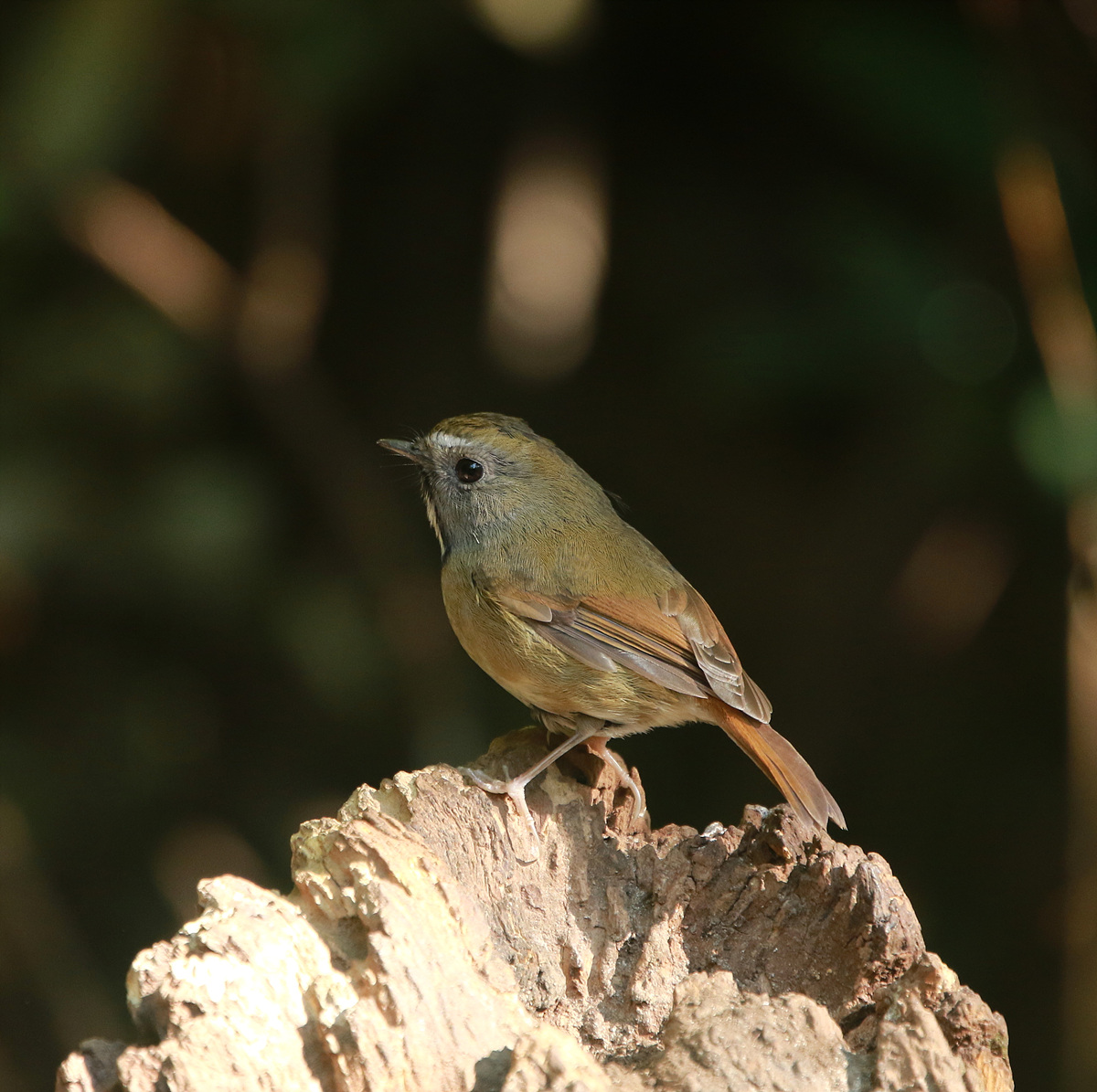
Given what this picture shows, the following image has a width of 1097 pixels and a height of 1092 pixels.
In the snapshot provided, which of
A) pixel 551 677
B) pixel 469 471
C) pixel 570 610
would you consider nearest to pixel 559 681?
pixel 551 677

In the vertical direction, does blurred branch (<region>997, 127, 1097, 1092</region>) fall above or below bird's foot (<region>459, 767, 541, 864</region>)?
above

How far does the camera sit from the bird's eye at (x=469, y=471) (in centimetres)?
379

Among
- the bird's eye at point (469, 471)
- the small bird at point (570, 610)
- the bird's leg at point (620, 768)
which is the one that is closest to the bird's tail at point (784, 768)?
the small bird at point (570, 610)

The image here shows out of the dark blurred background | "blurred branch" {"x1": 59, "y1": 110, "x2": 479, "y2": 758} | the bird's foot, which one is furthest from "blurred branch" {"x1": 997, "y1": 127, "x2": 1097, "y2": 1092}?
"blurred branch" {"x1": 59, "y1": 110, "x2": 479, "y2": 758}

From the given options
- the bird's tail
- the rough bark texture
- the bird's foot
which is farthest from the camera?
the bird's tail

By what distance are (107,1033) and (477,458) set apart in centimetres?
251

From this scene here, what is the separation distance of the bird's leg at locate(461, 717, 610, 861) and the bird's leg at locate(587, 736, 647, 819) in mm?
17

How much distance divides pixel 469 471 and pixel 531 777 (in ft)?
4.11

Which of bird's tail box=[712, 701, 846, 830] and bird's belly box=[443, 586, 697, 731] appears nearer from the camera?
bird's tail box=[712, 701, 846, 830]

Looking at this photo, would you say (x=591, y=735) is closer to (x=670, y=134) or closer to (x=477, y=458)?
(x=477, y=458)

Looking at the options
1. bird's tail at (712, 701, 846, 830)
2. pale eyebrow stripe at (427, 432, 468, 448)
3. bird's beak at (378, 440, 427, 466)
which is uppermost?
pale eyebrow stripe at (427, 432, 468, 448)

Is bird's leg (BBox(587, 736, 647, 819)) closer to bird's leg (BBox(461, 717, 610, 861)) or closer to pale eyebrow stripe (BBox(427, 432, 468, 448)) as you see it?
bird's leg (BBox(461, 717, 610, 861))

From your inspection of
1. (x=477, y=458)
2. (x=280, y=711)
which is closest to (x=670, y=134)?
(x=477, y=458)

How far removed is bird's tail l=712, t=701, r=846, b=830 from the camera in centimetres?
281
